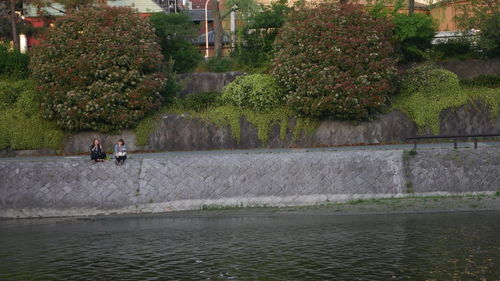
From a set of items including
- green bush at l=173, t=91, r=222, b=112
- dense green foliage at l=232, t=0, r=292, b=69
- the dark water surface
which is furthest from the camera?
dense green foliage at l=232, t=0, r=292, b=69

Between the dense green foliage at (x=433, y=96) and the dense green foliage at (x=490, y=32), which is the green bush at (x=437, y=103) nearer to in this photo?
the dense green foliage at (x=433, y=96)

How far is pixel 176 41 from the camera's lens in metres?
39.8

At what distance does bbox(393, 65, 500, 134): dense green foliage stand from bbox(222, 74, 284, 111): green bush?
566cm

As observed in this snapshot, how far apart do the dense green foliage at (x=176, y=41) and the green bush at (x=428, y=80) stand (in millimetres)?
11750

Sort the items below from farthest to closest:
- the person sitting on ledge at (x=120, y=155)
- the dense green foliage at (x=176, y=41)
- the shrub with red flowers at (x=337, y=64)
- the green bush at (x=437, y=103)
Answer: the dense green foliage at (x=176, y=41)
the green bush at (x=437, y=103)
the shrub with red flowers at (x=337, y=64)
the person sitting on ledge at (x=120, y=155)

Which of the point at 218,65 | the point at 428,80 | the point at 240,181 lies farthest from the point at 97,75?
the point at 428,80

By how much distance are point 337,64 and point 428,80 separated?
492 centimetres

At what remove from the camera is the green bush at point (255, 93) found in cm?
3300

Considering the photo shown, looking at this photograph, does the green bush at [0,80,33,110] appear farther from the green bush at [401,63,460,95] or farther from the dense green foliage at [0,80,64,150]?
the green bush at [401,63,460,95]

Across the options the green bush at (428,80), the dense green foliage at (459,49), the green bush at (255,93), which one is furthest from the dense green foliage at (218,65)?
the dense green foliage at (459,49)

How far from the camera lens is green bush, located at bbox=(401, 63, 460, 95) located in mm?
33688

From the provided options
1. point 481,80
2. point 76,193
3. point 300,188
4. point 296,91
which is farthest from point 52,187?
point 481,80

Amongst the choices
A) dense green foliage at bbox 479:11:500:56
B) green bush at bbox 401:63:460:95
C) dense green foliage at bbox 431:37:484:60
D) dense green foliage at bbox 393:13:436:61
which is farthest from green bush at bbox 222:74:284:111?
dense green foliage at bbox 479:11:500:56

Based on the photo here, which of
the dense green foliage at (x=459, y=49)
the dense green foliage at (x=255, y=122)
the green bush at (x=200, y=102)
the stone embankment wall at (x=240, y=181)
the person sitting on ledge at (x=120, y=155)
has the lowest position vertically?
the stone embankment wall at (x=240, y=181)
